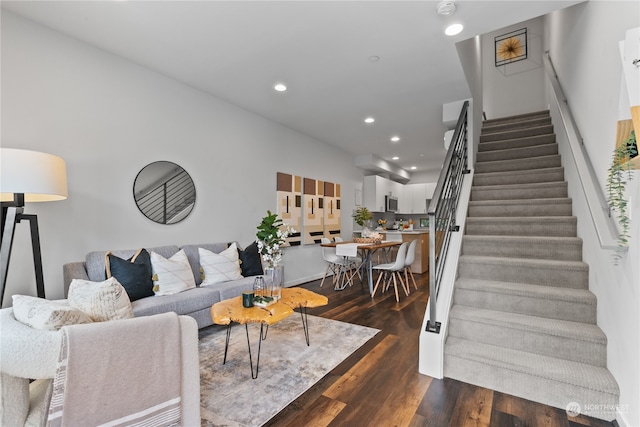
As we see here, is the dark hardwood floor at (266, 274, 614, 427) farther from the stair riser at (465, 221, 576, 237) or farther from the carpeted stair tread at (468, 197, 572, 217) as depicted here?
the carpeted stair tread at (468, 197, 572, 217)

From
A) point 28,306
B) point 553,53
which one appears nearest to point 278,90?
point 28,306

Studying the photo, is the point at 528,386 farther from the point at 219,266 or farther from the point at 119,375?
the point at 219,266

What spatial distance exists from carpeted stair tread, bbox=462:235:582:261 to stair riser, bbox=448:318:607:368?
0.95 metres

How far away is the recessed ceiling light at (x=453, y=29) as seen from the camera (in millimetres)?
2582

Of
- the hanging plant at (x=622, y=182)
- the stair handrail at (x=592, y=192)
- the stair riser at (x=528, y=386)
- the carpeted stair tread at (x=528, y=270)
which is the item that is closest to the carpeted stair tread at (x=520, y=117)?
the stair handrail at (x=592, y=192)

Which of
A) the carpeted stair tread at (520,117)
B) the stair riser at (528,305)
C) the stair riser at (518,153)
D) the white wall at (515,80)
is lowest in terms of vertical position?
the stair riser at (528,305)

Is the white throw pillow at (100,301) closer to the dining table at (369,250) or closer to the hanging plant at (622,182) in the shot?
the hanging plant at (622,182)

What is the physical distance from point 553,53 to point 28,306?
599cm

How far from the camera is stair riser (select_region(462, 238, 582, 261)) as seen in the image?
8.90 ft

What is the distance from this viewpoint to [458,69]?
332 centimetres

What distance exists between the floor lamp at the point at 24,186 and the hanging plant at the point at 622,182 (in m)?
3.54

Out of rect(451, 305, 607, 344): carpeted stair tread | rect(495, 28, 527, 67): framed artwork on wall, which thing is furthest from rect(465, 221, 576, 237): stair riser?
rect(495, 28, 527, 67): framed artwork on wall

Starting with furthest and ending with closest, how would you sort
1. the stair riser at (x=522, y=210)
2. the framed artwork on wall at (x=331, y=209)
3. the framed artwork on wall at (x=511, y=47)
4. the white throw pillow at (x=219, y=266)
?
the framed artwork on wall at (x=511, y=47) < the framed artwork on wall at (x=331, y=209) < the white throw pillow at (x=219, y=266) < the stair riser at (x=522, y=210)

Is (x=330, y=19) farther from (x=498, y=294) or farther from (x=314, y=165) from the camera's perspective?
(x=314, y=165)
